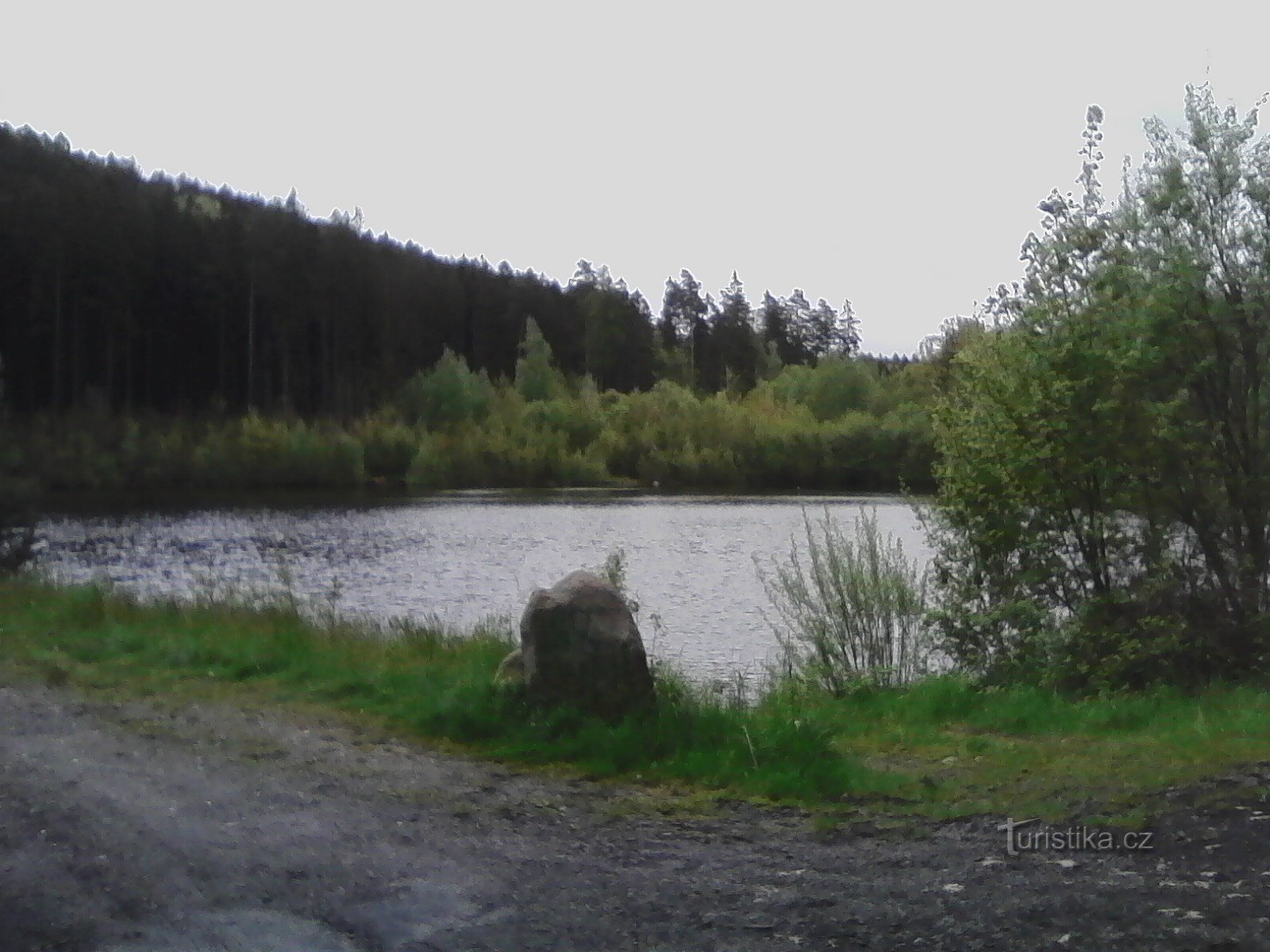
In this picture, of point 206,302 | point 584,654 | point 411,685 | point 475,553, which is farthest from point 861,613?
point 206,302

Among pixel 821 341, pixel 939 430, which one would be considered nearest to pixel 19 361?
pixel 939 430

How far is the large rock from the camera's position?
31.1 ft

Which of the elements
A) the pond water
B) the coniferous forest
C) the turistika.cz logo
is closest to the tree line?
the coniferous forest

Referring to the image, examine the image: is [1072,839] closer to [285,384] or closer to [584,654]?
[584,654]

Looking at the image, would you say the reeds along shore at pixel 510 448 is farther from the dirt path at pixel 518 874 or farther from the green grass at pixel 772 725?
the dirt path at pixel 518 874

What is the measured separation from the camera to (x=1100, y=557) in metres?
12.9

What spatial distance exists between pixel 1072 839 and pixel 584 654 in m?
3.95

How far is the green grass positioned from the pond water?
3.30m

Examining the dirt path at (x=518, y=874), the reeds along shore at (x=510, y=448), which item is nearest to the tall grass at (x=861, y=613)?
the dirt path at (x=518, y=874)

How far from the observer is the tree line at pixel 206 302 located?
75.6 metres

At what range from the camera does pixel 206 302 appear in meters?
81.6

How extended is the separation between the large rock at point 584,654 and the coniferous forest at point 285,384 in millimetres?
49505

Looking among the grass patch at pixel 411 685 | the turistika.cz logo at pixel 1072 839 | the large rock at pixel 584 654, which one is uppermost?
the large rock at pixel 584 654

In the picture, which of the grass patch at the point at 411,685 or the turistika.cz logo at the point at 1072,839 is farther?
the grass patch at the point at 411,685
